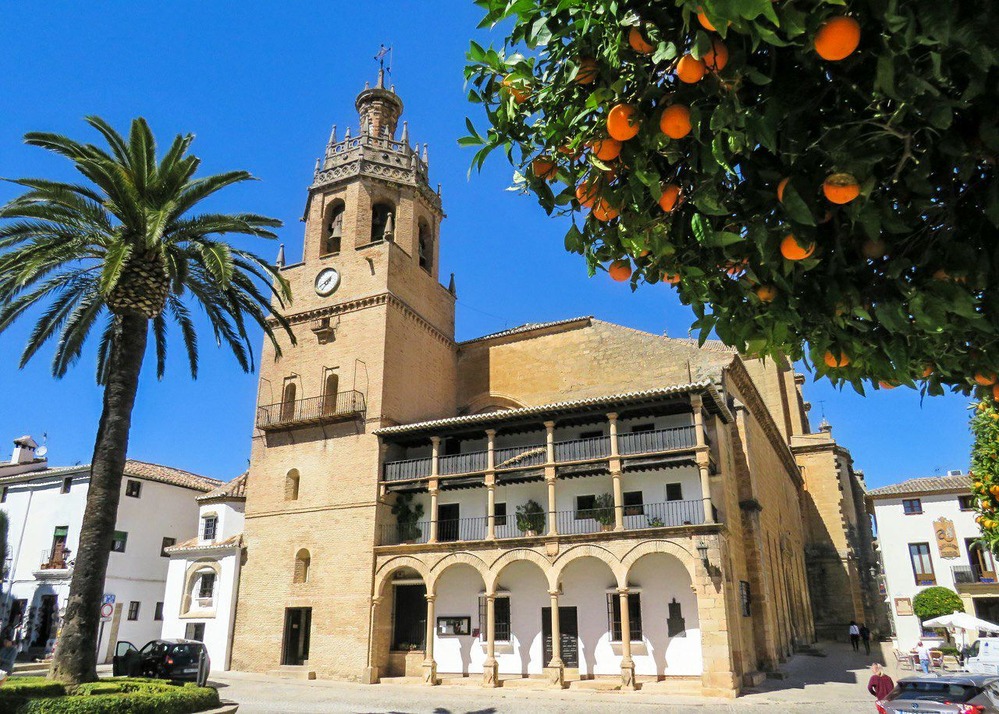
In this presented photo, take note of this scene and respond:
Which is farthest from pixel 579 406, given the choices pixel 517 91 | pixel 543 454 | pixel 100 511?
pixel 517 91

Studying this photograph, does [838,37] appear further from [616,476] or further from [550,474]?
[550,474]

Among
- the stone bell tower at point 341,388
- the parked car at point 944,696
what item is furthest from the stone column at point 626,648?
the parked car at point 944,696

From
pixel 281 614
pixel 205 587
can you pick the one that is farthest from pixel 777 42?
pixel 205 587

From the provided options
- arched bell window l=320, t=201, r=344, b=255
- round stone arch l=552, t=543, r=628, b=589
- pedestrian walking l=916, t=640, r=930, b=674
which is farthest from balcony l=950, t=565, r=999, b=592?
arched bell window l=320, t=201, r=344, b=255

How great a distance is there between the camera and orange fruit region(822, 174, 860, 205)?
2596 mm

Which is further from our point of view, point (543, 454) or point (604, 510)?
point (543, 454)

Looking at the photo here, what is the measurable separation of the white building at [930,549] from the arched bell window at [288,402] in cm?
2806

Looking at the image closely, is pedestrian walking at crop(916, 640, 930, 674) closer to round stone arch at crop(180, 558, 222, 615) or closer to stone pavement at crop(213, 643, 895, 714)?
stone pavement at crop(213, 643, 895, 714)

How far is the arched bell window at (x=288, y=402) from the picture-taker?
27.0 meters

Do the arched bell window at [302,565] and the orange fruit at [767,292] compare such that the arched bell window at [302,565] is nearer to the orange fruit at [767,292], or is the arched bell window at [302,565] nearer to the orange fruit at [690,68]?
the orange fruit at [767,292]

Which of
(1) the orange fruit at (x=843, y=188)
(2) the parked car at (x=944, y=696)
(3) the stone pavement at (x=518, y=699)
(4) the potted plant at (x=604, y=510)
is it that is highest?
(4) the potted plant at (x=604, y=510)

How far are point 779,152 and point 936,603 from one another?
3447 cm

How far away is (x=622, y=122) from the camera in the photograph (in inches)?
111

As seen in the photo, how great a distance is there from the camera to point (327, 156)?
Answer: 2966 centimetres
